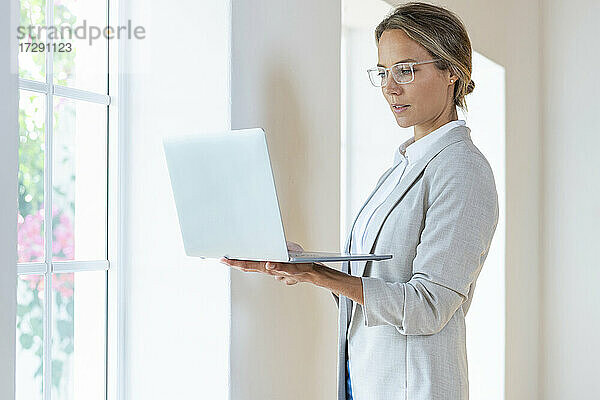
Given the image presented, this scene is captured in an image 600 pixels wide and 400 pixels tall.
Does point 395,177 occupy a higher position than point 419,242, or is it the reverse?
point 395,177

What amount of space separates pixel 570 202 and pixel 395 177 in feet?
8.78

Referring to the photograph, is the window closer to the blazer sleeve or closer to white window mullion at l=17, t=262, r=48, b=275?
white window mullion at l=17, t=262, r=48, b=275

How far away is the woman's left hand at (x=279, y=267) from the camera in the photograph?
57.0 inches

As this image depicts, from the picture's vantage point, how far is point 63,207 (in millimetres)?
1682

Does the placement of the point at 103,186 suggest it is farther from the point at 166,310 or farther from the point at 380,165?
the point at 380,165

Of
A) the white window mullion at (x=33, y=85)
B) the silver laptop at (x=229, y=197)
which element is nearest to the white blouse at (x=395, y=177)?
the silver laptop at (x=229, y=197)

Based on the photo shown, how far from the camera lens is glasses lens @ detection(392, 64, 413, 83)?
166cm

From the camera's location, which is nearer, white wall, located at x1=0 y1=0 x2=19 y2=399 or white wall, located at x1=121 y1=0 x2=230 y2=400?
white wall, located at x1=0 y1=0 x2=19 y2=399

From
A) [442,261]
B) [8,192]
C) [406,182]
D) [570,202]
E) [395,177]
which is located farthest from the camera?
[570,202]

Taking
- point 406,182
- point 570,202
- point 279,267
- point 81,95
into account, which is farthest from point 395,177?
point 570,202

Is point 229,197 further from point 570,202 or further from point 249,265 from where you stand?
point 570,202

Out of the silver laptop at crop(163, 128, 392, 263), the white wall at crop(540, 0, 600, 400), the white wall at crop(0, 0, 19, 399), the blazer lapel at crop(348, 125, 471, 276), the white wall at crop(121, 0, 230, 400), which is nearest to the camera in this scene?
the white wall at crop(0, 0, 19, 399)

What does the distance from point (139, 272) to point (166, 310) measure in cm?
11

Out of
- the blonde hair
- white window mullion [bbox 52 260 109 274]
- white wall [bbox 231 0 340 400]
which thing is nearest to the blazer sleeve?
the blonde hair
